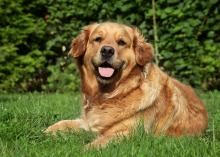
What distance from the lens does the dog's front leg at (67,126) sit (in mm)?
6381

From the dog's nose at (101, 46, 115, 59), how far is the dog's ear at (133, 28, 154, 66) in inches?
12.6

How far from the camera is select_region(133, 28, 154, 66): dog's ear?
21.0 feet

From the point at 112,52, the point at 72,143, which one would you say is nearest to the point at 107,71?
the point at 112,52

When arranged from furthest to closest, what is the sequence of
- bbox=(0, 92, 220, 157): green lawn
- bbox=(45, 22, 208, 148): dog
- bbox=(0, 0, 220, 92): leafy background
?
bbox=(0, 0, 220, 92): leafy background < bbox=(45, 22, 208, 148): dog < bbox=(0, 92, 220, 157): green lawn

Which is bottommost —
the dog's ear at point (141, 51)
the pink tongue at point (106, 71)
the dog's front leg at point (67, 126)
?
the dog's front leg at point (67, 126)

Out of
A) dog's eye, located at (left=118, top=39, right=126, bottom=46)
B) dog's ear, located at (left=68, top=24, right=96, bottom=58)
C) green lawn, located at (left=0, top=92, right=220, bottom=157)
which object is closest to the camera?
green lawn, located at (left=0, top=92, right=220, bottom=157)

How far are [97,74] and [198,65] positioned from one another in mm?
5541

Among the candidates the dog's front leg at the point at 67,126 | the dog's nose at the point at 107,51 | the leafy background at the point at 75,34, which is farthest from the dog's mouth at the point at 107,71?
the leafy background at the point at 75,34

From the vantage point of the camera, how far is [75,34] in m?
12.6

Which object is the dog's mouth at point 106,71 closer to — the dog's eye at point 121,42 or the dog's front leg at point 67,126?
the dog's eye at point 121,42

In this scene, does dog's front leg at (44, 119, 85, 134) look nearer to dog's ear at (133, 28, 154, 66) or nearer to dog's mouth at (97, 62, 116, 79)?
dog's mouth at (97, 62, 116, 79)

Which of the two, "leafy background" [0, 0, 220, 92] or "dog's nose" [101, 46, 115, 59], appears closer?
"dog's nose" [101, 46, 115, 59]

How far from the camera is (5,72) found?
12344 millimetres

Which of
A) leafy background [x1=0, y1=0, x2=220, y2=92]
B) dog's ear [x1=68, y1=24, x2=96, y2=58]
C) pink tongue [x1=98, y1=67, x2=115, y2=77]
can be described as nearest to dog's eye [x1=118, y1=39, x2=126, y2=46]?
pink tongue [x1=98, y1=67, x2=115, y2=77]
